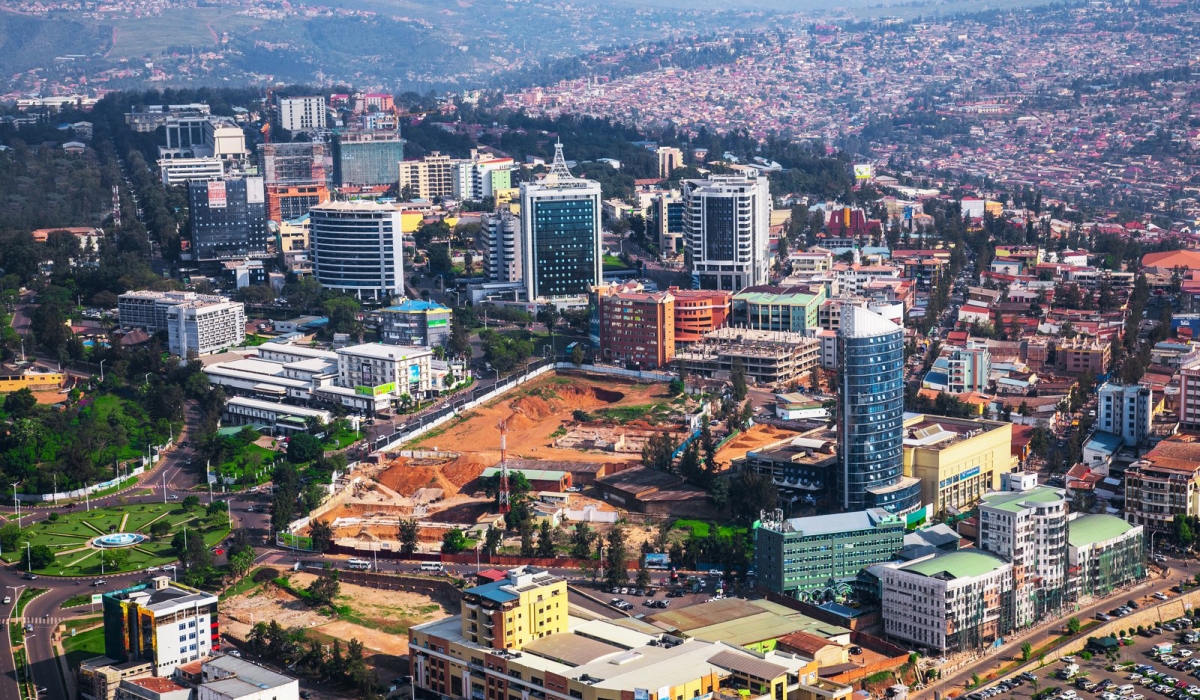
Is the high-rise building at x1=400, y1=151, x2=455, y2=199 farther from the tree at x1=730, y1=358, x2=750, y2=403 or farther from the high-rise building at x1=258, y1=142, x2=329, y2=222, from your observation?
the tree at x1=730, y1=358, x2=750, y2=403

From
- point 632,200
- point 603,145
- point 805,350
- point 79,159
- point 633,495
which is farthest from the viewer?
point 603,145

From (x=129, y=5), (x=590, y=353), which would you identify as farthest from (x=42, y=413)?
(x=129, y=5)

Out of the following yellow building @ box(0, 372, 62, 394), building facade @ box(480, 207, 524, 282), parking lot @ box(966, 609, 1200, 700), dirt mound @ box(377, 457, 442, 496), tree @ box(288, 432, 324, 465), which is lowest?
parking lot @ box(966, 609, 1200, 700)

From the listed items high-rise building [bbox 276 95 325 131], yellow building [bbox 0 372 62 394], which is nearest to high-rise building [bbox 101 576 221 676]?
yellow building [bbox 0 372 62 394]

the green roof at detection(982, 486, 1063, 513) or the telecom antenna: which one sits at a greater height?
the green roof at detection(982, 486, 1063, 513)

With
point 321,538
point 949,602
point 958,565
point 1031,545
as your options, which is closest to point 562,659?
point 949,602

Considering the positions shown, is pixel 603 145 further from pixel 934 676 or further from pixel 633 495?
pixel 934 676

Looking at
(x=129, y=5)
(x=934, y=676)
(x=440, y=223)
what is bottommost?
(x=934, y=676)

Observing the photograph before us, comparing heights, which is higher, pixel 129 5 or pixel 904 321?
pixel 129 5
